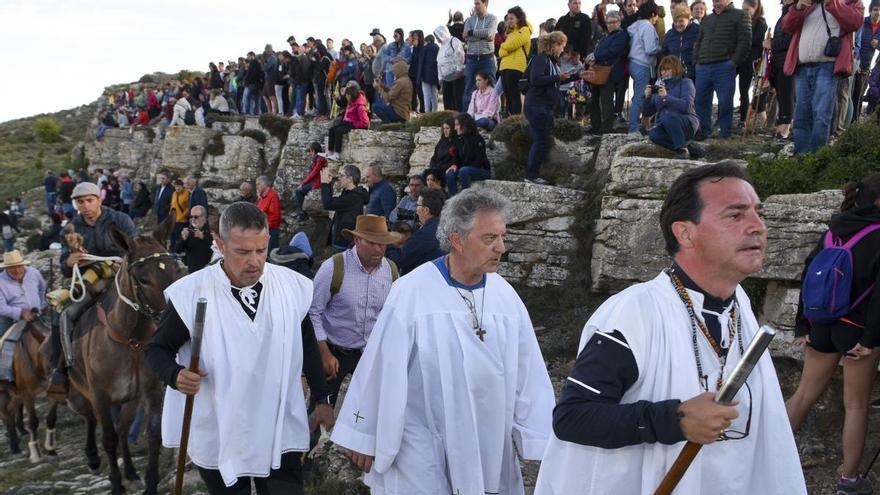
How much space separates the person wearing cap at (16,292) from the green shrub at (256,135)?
566 inches

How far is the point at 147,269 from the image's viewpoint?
700 centimetres

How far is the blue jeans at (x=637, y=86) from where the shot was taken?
41.7 ft

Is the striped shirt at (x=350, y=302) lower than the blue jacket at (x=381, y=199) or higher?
lower

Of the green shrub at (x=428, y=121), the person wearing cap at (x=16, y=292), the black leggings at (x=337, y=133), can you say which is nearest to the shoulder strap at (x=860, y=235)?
the person wearing cap at (x=16, y=292)

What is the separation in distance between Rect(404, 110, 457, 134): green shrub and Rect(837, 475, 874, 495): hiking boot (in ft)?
38.8

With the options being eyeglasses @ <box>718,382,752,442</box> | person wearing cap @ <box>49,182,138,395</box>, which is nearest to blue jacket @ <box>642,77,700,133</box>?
person wearing cap @ <box>49,182,138,395</box>

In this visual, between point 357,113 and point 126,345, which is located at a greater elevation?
point 357,113

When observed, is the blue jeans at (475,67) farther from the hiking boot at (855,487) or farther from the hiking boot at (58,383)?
the hiking boot at (855,487)

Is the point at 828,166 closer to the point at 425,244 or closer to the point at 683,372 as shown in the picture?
the point at 425,244

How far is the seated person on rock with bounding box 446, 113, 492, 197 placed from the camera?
12047 millimetres

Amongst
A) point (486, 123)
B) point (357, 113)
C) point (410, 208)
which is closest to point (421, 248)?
point (410, 208)

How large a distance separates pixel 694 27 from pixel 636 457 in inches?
442

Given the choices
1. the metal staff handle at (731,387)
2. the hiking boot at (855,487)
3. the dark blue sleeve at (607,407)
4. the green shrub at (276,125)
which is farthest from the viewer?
the green shrub at (276,125)

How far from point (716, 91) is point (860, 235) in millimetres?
7110
